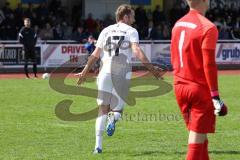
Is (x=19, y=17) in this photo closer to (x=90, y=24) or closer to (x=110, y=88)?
(x=90, y=24)

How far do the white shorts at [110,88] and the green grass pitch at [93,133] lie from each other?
773 millimetres

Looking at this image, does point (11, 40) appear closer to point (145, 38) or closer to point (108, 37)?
point (145, 38)

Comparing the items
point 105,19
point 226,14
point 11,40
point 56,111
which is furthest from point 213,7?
point 56,111

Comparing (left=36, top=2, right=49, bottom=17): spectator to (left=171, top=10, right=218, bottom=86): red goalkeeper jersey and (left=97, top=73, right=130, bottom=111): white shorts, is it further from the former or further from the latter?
(left=171, top=10, right=218, bottom=86): red goalkeeper jersey

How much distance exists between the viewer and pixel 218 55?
33781 millimetres

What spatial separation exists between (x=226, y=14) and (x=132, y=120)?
26.3 meters

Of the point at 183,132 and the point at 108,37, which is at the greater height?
the point at 108,37

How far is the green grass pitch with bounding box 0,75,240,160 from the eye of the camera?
1052 cm

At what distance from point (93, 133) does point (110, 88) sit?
84.5 inches

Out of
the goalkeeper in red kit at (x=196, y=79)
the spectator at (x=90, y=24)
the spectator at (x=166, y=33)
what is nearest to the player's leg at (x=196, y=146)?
the goalkeeper in red kit at (x=196, y=79)

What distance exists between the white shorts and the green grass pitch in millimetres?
773

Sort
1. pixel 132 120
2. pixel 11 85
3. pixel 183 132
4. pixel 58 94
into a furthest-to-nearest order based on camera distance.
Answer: pixel 11 85, pixel 58 94, pixel 132 120, pixel 183 132

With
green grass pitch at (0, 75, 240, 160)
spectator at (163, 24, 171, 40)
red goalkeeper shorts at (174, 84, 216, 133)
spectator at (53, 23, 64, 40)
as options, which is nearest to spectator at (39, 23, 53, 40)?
spectator at (53, 23, 64, 40)

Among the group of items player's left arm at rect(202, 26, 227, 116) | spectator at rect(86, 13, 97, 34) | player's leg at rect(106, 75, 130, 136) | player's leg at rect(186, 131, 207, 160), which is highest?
player's left arm at rect(202, 26, 227, 116)
